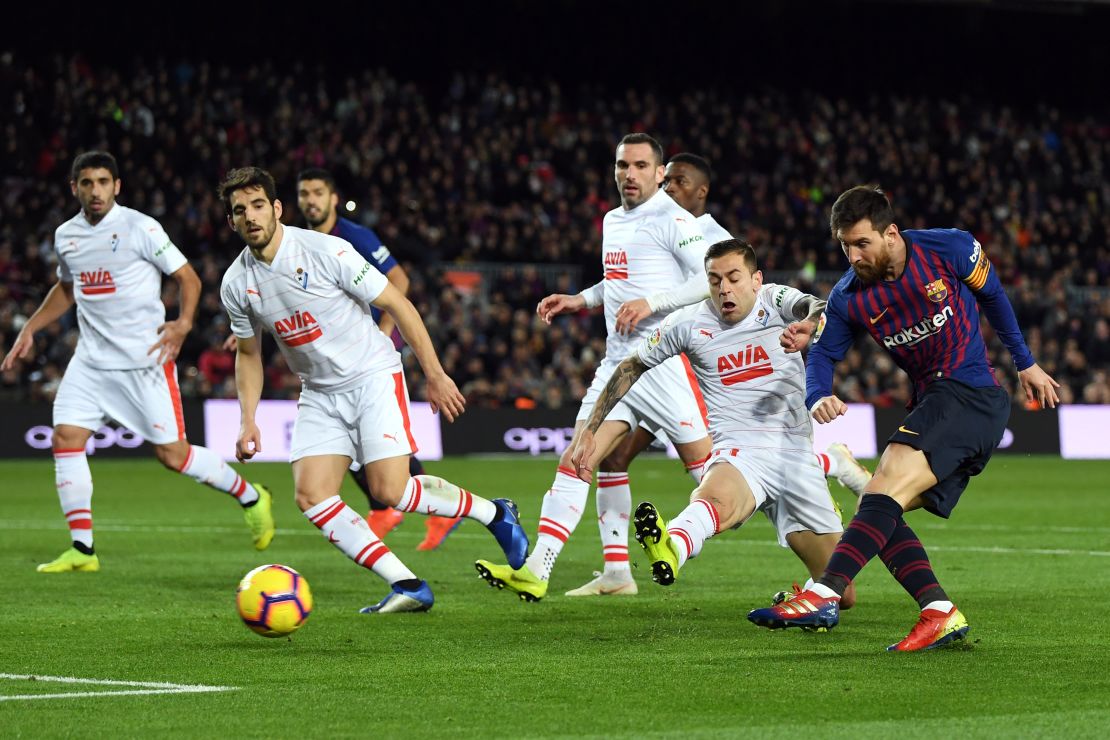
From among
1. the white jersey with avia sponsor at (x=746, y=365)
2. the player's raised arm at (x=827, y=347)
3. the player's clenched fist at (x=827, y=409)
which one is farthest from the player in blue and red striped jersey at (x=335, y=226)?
the player's clenched fist at (x=827, y=409)

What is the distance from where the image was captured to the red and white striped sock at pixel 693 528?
7.07m

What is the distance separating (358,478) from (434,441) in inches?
461

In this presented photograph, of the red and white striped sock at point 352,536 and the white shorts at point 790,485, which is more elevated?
the white shorts at point 790,485

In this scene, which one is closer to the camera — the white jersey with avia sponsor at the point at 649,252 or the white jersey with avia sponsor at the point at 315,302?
the white jersey with avia sponsor at the point at 315,302

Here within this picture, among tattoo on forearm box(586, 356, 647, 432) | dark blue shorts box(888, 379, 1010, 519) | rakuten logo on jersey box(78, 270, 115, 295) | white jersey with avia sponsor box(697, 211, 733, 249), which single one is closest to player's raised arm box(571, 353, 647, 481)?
tattoo on forearm box(586, 356, 647, 432)

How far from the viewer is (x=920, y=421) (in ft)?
22.0

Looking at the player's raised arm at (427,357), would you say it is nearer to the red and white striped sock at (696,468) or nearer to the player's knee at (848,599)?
the red and white striped sock at (696,468)

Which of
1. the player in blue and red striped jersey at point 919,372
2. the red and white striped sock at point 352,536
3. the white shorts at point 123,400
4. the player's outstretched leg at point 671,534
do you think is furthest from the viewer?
the white shorts at point 123,400

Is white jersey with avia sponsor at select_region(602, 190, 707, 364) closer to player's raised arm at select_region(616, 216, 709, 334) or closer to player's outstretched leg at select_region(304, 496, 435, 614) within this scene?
player's raised arm at select_region(616, 216, 709, 334)

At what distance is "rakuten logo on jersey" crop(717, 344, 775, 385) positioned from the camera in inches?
307

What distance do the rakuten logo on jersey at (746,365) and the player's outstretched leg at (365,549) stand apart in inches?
69.2

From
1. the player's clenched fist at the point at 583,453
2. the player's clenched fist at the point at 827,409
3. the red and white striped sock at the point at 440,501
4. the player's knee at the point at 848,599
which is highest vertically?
the player's clenched fist at the point at 827,409

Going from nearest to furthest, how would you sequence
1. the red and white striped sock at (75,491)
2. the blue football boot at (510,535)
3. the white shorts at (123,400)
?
the blue football boot at (510,535) → the red and white striped sock at (75,491) → the white shorts at (123,400)

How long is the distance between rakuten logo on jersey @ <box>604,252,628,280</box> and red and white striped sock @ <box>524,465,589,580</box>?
46.5 inches
